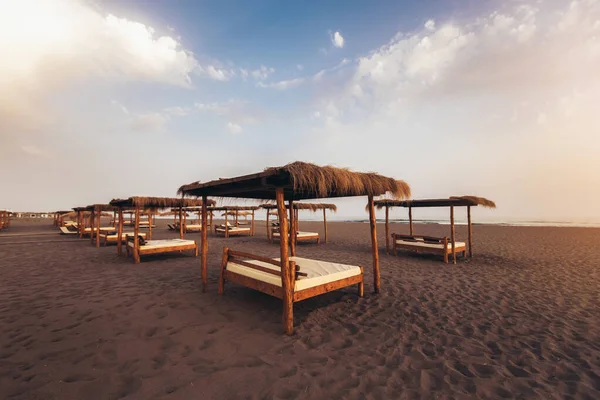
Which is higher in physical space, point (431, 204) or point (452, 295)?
point (431, 204)

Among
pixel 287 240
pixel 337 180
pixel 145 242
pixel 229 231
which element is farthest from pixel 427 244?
pixel 229 231

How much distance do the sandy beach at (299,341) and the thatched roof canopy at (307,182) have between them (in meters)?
2.26

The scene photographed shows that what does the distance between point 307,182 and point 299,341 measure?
7.60 feet

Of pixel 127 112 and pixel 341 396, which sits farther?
pixel 127 112

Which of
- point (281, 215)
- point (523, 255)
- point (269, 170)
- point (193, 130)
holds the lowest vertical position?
point (523, 255)

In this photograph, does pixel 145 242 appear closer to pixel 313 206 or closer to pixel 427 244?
Result: pixel 313 206

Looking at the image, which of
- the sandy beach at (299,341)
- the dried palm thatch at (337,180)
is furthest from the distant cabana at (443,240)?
the dried palm thatch at (337,180)

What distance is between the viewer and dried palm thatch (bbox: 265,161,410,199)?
3.99m

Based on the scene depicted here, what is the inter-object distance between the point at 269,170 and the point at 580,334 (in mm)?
5307

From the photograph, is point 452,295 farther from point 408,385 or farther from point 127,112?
point 127,112

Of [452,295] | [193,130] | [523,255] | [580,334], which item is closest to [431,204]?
[523,255]

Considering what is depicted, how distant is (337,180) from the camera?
14.9 ft

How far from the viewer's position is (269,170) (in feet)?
13.4

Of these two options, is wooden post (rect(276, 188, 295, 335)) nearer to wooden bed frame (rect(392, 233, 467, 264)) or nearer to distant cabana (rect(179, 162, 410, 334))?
distant cabana (rect(179, 162, 410, 334))
